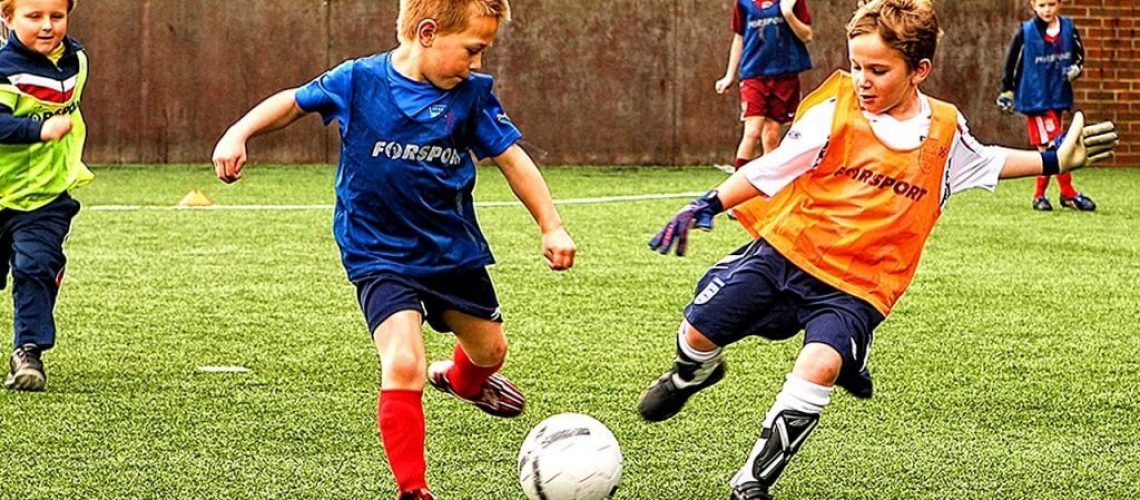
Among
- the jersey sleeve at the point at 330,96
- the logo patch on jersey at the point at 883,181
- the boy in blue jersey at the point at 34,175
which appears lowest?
the boy in blue jersey at the point at 34,175

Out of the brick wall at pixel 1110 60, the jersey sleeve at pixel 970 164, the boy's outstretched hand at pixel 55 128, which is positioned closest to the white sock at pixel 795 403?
the jersey sleeve at pixel 970 164

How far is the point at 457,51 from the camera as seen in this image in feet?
15.0

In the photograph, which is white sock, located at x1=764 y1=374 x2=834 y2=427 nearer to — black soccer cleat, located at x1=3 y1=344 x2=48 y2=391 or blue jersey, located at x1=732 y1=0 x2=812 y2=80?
black soccer cleat, located at x1=3 y1=344 x2=48 y2=391

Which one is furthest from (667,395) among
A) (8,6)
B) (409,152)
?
(8,6)

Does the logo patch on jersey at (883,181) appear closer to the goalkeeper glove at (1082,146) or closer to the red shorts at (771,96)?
the goalkeeper glove at (1082,146)

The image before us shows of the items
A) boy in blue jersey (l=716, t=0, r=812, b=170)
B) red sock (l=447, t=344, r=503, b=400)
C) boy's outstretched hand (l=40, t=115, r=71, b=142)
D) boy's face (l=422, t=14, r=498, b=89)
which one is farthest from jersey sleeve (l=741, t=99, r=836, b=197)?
boy in blue jersey (l=716, t=0, r=812, b=170)

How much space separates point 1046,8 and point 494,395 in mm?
8750

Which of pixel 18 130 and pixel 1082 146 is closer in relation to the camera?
pixel 1082 146

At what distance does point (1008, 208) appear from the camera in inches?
527

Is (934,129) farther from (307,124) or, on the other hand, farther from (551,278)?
(307,124)

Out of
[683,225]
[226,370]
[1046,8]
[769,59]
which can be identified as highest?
[683,225]

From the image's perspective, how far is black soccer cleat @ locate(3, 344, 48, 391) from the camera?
603 cm

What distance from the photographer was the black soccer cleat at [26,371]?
6031 millimetres

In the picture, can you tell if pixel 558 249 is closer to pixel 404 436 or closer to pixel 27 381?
pixel 404 436
